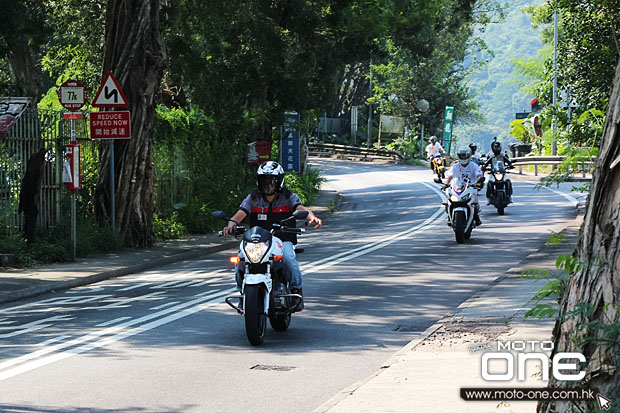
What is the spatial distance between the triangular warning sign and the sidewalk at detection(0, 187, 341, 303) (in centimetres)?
303

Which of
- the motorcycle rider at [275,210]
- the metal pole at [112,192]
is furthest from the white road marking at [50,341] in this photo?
the metal pole at [112,192]

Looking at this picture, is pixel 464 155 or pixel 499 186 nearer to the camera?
pixel 464 155

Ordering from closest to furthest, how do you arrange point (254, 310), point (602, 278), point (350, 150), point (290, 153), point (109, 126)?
point (602, 278) < point (254, 310) < point (109, 126) < point (290, 153) < point (350, 150)

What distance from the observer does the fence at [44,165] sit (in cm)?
1912

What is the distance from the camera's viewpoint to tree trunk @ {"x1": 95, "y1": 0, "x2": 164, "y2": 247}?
21.2m

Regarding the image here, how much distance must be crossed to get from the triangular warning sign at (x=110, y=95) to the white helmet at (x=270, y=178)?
9.46 meters

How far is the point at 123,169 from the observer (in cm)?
2141

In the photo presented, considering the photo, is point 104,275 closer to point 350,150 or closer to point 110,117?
point 110,117

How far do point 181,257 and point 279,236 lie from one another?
31.8ft

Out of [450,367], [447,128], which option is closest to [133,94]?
[450,367]

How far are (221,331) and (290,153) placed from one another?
26612 mm

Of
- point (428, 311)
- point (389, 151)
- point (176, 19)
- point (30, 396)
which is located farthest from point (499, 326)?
point (389, 151)

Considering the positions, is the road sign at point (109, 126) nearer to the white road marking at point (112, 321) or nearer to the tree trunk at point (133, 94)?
the tree trunk at point (133, 94)

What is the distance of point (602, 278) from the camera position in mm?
4562
